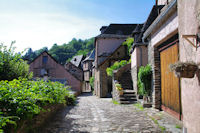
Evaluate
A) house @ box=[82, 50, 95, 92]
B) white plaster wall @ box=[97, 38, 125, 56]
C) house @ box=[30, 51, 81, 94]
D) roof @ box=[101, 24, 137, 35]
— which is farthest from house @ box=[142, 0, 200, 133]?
house @ box=[82, 50, 95, 92]

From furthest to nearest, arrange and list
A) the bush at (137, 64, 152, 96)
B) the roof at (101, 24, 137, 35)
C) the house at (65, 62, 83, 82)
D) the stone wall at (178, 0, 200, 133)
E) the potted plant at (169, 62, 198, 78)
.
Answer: the house at (65, 62, 83, 82) → the roof at (101, 24, 137, 35) → the bush at (137, 64, 152, 96) → the stone wall at (178, 0, 200, 133) → the potted plant at (169, 62, 198, 78)

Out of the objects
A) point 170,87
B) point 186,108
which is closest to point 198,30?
point 186,108

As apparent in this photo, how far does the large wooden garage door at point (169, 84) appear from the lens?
18.5 ft

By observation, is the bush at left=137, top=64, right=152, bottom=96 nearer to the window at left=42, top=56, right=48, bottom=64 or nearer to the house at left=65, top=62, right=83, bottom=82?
the window at left=42, top=56, right=48, bottom=64

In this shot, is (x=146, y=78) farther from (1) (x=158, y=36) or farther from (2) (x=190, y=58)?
(2) (x=190, y=58)

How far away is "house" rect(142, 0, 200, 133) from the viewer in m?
3.71

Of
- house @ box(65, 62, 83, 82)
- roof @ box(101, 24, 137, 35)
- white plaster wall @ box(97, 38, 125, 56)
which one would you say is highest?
roof @ box(101, 24, 137, 35)

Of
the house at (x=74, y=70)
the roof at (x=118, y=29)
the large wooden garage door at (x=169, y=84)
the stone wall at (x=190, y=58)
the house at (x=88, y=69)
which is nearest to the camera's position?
the stone wall at (x=190, y=58)

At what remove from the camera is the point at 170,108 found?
244 inches

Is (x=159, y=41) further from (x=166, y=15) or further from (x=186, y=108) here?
(x=186, y=108)

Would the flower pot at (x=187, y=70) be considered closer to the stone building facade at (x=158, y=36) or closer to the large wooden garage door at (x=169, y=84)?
the large wooden garage door at (x=169, y=84)

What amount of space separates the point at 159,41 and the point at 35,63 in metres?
24.0

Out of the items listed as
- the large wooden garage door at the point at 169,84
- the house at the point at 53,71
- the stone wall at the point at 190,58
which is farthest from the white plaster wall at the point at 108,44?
the stone wall at the point at 190,58

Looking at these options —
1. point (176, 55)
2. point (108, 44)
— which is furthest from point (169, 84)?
point (108, 44)
